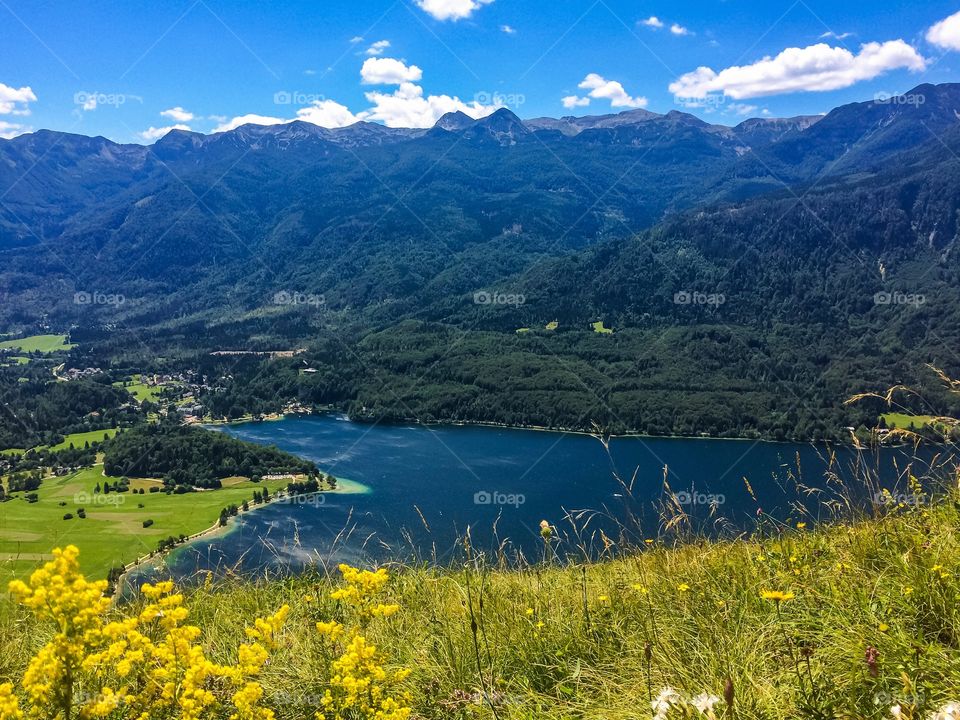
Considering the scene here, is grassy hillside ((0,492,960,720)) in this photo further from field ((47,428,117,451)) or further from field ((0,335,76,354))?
field ((0,335,76,354))

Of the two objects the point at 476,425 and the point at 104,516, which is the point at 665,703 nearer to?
the point at 104,516

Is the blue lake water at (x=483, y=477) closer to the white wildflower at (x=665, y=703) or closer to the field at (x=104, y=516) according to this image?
the field at (x=104, y=516)

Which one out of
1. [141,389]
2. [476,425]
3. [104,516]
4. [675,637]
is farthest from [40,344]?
[675,637]

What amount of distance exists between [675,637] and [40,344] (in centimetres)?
19905

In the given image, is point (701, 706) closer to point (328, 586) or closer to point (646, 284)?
point (328, 586)

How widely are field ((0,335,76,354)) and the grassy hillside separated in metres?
179

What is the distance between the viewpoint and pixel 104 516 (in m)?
46.0

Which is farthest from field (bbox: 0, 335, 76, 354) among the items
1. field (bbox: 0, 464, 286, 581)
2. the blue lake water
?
field (bbox: 0, 464, 286, 581)

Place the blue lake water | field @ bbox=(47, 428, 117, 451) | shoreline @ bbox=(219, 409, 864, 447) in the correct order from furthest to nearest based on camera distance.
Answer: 1. shoreline @ bbox=(219, 409, 864, 447)
2. field @ bbox=(47, 428, 117, 451)
3. the blue lake water

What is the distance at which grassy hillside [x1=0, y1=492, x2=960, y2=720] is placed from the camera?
2.37 m

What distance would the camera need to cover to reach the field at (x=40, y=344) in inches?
6033

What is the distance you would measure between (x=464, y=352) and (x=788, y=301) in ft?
242

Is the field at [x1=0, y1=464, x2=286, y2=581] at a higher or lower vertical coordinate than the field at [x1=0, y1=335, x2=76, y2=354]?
lower

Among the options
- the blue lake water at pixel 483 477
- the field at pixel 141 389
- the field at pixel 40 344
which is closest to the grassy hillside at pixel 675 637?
the blue lake water at pixel 483 477
